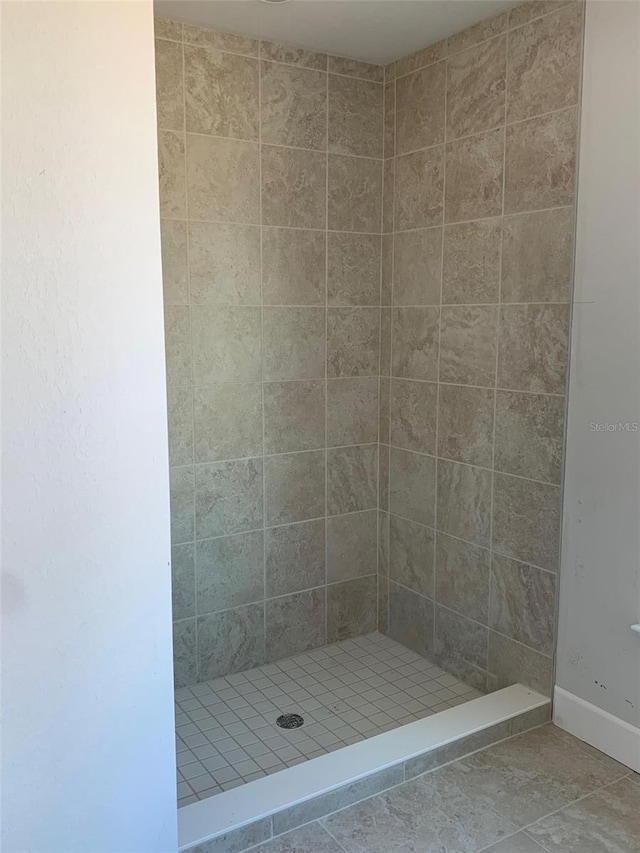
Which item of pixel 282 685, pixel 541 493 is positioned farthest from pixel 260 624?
pixel 541 493

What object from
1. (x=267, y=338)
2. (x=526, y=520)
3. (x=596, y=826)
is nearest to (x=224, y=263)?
(x=267, y=338)

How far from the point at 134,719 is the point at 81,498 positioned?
45 centimetres

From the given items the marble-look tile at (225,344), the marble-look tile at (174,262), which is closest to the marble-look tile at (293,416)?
the marble-look tile at (225,344)

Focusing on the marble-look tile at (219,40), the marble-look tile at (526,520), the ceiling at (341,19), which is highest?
the ceiling at (341,19)

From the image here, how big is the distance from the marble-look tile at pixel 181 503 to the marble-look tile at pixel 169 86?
110 centimetres

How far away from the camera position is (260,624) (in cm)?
259

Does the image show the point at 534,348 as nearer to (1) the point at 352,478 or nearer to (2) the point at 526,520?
(2) the point at 526,520

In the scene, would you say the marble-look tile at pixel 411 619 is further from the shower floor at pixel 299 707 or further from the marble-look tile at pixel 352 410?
the marble-look tile at pixel 352 410

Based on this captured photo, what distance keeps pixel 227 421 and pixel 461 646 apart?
1136mm

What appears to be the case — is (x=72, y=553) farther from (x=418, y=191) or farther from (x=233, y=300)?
(x=418, y=191)

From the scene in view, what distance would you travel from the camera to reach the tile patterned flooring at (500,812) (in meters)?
1.68

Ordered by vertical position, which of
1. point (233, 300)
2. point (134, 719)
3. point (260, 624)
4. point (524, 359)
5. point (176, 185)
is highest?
point (176, 185)

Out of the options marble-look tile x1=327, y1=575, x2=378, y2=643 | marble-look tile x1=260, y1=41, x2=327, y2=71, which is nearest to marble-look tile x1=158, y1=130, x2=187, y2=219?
marble-look tile x1=260, y1=41, x2=327, y2=71

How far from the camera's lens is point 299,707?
235 centimetres
